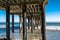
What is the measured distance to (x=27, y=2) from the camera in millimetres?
9242

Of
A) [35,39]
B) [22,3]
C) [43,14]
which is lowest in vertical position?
[35,39]

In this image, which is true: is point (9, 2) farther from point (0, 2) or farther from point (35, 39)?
point (35, 39)

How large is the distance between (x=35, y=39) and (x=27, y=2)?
6780mm

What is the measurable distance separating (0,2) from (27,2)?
5.24 ft

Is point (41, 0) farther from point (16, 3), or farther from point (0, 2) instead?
point (0, 2)

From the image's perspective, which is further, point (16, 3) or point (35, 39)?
point (35, 39)

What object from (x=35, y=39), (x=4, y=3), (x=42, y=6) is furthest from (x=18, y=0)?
(x=35, y=39)

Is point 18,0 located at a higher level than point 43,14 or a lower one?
higher

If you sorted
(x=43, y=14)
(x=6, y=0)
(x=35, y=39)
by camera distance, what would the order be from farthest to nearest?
(x=35, y=39)
(x=43, y=14)
(x=6, y=0)

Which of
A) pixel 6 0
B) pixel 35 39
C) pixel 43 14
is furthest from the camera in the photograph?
pixel 35 39

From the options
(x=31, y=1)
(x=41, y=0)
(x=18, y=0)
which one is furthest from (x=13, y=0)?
(x=41, y=0)

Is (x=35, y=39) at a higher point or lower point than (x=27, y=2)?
lower

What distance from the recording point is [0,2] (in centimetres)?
920

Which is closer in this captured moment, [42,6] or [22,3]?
[22,3]
